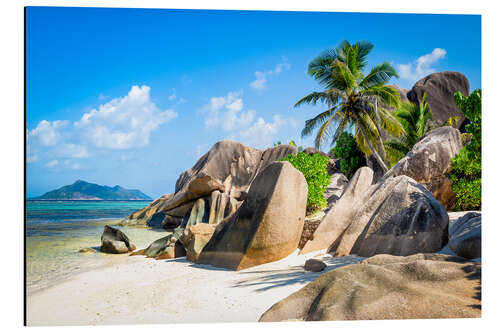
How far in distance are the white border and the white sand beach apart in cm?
11

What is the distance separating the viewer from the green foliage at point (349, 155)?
19609mm

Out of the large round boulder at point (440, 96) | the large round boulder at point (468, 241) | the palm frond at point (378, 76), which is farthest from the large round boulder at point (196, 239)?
the large round boulder at point (440, 96)

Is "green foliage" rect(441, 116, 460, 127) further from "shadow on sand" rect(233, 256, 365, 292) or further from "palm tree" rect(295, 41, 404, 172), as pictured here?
"shadow on sand" rect(233, 256, 365, 292)

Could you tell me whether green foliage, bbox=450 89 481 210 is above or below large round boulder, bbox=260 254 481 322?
above

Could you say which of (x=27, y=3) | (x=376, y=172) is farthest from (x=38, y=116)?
(x=376, y=172)

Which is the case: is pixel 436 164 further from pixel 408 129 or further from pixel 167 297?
pixel 408 129

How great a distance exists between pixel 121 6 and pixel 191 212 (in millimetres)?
9669

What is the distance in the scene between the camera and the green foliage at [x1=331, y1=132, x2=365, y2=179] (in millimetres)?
19609

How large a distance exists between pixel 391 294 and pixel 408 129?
15394mm

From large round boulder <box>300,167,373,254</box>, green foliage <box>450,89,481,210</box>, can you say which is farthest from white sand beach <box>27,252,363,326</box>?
green foliage <box>450,89,481,210</box>

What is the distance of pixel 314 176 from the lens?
344 inches

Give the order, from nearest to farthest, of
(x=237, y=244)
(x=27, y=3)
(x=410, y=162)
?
(x=27, y=3) < (x=237, y=244) < (x=410, y=162)

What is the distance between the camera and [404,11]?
4539 mm
